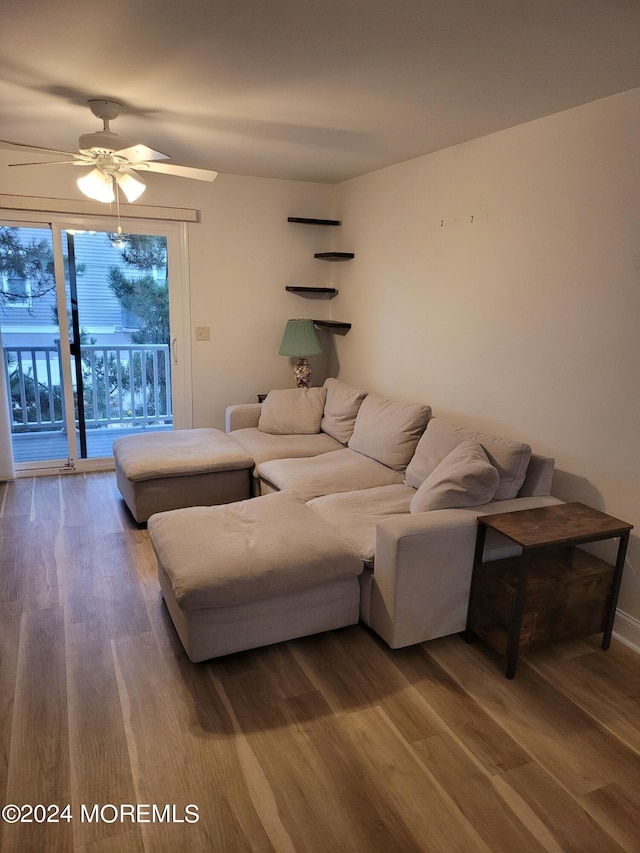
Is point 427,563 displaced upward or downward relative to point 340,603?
upward

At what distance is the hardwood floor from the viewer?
1623 mm

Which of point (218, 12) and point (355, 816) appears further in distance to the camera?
point (218, 12)

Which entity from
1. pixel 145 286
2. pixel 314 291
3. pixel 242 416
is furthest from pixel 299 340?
pixel 145 286

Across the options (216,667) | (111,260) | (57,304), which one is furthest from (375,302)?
(216,667)

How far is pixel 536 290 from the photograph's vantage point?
9.59 ft

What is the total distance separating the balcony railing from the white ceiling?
1804mm

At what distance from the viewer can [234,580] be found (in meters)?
2.21

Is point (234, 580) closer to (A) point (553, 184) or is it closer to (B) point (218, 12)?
(B) point (218, 12)

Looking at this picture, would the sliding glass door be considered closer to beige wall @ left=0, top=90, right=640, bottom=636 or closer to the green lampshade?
beige wall @ left=0, top=90, right=640, bottom=636

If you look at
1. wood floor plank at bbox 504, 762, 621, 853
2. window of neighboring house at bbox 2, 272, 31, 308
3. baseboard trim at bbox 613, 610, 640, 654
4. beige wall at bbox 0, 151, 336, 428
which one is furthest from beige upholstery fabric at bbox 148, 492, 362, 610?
window of neighboring house at bbox 2, 272, 31, 308

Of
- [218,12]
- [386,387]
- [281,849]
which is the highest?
[218,12]

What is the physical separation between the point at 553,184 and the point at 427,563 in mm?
1953

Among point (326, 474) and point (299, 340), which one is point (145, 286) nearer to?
point (299, 340)

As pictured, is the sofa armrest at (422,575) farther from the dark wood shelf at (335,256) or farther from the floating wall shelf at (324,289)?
the dark wood shelf at (335,256)
